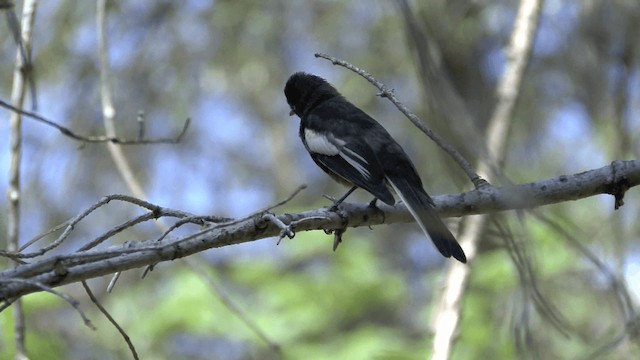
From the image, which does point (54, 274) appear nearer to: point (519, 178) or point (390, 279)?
point (390, 279)

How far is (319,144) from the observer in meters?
3.84

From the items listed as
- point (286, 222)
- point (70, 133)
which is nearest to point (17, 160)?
point (70, 133)

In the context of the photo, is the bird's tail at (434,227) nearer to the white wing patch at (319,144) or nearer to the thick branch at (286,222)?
the thick branch at (286,222)

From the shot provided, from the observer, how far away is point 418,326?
688cm

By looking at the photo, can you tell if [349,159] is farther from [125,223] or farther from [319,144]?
[125,223]

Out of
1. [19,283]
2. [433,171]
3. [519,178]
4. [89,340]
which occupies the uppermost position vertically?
[433,171]

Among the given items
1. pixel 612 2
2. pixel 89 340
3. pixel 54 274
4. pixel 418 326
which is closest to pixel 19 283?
pixel 54 274

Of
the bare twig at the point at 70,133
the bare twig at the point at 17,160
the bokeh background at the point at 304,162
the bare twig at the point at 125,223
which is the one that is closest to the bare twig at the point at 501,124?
the bokeh background at the point at 304,162

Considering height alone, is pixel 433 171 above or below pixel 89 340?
above

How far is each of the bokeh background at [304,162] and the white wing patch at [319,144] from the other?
54cm

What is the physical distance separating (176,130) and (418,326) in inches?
123

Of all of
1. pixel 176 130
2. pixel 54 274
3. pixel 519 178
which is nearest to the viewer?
pixel 54 274

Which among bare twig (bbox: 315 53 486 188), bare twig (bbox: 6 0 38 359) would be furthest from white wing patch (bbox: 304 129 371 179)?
bare twig (bbox: 6 0 38 359)

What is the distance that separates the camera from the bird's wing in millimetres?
3432
